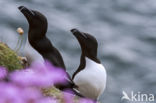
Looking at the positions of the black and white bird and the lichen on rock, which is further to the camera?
the black and white bird

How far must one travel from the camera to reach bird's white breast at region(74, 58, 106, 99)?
133 cm

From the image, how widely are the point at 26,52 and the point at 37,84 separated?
2.96 ft

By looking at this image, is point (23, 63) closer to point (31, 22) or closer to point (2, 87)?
point (31, 22)

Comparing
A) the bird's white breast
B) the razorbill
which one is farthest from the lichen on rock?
the bird's white breast

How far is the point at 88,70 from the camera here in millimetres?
1334

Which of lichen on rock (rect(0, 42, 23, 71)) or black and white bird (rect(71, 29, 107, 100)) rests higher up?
lichen on rock (rect(0, 42, 23, 71))

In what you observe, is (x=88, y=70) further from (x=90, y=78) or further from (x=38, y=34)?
(x=38, y=34)

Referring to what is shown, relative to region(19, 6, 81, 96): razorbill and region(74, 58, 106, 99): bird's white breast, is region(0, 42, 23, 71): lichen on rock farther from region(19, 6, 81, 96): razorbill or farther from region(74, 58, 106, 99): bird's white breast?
region(74, 58, 106, 99): bird's white breast

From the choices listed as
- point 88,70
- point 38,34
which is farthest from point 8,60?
point 88,70

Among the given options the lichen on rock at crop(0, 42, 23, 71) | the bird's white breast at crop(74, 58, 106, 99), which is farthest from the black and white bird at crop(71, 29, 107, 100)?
the lichen on rock at crop(0, 42, 23, 71)

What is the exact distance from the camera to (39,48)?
4.26 ft

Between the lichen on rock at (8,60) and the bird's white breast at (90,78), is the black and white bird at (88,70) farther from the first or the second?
the lichen on rock at (8,60)

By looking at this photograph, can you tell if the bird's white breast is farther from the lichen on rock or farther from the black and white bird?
the lichen on rock

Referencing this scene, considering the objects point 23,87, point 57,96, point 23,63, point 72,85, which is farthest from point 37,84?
point 23,63
